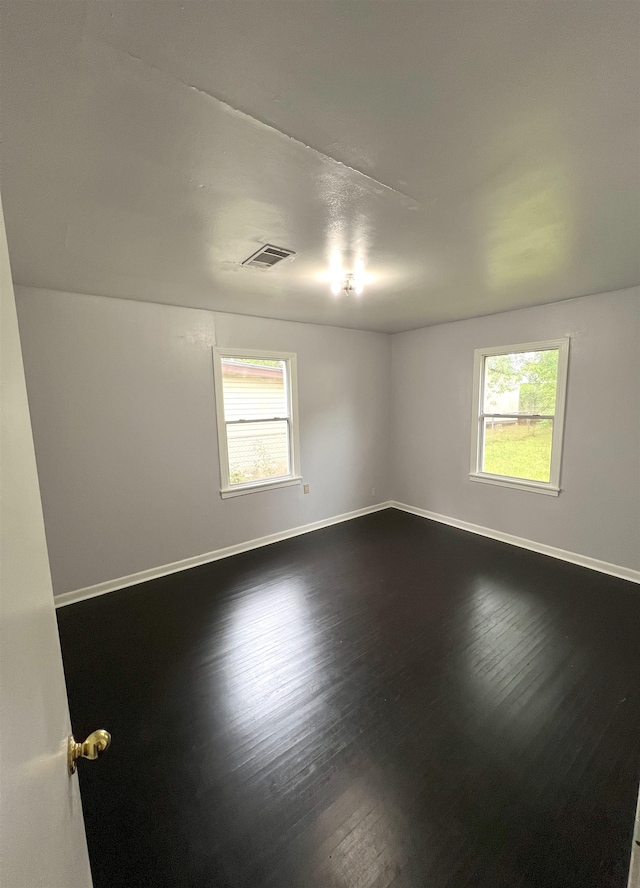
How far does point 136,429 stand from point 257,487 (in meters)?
1.36

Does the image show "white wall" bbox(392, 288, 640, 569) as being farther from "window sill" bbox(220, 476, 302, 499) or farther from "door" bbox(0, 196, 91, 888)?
"door" bbox(0, 196, 91, 888)

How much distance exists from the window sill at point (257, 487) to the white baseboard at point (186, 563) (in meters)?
0.56

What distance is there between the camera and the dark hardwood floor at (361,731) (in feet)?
4.22

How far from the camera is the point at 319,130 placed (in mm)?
1140

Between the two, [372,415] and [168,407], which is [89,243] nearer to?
[168,407]

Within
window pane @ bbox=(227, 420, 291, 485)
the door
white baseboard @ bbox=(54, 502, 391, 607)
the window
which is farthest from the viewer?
window pane @ bbox=(227, 420, 291, 485)

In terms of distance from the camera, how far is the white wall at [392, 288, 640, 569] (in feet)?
9.98

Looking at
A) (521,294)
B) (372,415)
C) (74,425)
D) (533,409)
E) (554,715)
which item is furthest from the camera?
(372,415)

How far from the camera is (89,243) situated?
6.30ft

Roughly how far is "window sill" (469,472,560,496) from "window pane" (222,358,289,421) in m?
2.41

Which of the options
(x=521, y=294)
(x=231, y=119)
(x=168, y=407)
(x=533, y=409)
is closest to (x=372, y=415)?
(x=533, y=409)

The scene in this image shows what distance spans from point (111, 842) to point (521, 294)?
422 centimetres

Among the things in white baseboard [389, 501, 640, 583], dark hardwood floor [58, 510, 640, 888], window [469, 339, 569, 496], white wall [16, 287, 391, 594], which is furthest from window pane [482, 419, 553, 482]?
white wall [16, 287, 391, 594]

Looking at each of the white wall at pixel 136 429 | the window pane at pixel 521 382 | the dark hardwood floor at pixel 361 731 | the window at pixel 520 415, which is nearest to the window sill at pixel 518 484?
the window at pixel 520 415
